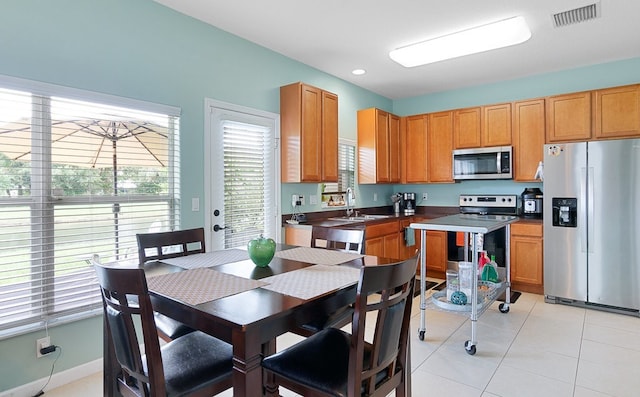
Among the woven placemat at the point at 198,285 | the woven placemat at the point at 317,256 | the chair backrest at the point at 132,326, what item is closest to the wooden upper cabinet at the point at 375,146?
the woven placemat at the point at 317,256

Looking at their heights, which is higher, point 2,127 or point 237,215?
point 2,127

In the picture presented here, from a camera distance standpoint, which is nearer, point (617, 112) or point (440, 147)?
point (617, 112)

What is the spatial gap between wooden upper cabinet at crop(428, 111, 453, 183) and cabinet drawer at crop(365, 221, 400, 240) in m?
1.04

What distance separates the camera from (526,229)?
13.7 ft

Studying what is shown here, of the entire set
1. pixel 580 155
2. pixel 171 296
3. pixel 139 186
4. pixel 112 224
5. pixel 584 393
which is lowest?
pixel 584 393

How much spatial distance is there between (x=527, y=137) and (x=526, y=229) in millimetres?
1157

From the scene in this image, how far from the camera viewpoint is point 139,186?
273cm

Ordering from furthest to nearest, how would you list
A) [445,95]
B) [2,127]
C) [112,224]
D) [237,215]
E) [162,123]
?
[445,95] → [237,215] → [162,123] → [112,224] → [2,127]

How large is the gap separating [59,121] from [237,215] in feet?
5.25

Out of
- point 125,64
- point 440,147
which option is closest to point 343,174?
point 440,147

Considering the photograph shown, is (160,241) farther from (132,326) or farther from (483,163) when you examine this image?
(483,163)

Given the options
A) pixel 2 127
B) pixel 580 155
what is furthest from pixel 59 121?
pixel 580 155

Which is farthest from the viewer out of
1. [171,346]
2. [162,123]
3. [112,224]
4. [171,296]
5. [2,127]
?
[162,123]

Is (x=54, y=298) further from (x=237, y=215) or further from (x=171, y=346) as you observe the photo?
(x=237, y=215)
